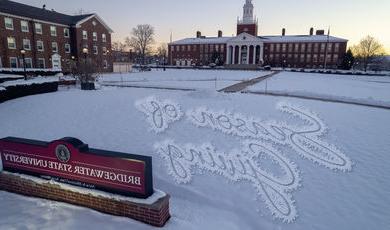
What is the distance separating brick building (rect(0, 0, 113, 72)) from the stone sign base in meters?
28.5

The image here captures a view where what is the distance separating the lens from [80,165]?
256 inches

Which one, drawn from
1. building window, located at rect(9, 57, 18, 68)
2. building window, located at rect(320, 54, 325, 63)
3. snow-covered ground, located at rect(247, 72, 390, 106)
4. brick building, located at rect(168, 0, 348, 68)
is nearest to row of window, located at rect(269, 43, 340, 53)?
brick building, located at rect(168, 0, 348, 68)

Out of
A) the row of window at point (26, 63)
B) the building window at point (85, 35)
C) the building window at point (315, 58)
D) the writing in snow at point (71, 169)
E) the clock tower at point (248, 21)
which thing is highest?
the clock tower at point (248, 21)

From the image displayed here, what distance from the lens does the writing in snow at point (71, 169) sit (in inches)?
241

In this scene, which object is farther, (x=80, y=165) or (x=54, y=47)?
(x=54, y=47)

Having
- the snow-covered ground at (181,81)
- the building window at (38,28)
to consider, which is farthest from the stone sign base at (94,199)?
the building window at (38,28)

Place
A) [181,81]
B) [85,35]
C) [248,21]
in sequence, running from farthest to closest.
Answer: [248,21], [85,35], [181,81]

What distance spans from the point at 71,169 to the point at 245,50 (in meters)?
82.6

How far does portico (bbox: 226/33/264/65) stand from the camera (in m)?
82.2

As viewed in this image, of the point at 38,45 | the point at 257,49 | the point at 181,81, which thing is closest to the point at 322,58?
the point at 257,49

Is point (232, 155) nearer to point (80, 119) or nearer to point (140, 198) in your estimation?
point (140, 198)

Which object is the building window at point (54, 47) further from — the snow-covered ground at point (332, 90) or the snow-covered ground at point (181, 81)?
the snow-covered ground at point (332, 90)

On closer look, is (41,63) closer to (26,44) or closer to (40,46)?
(40,46)

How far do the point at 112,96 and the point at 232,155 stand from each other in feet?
32.0
